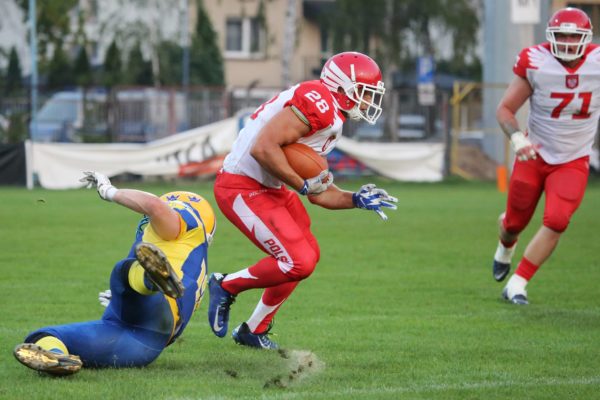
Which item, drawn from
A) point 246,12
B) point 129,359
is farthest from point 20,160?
point 246,12

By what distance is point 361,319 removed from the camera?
7.45m

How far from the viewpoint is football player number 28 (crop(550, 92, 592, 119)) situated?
26.7ft

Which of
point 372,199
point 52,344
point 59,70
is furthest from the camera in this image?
point 59,70

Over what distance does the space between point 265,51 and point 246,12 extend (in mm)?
3211

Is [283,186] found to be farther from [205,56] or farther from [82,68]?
[205,56]

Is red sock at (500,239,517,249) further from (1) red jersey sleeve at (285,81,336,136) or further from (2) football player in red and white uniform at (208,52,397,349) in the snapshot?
(1) red jersey sleeve at (285,81,336,136)

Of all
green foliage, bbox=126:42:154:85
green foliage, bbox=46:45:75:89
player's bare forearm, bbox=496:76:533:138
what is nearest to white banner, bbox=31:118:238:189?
green foliage, bbox=46:45:75:89

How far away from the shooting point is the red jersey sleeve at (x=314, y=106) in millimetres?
6047

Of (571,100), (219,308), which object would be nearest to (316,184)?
(219,308)

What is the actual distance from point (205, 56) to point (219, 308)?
31611 millimetres

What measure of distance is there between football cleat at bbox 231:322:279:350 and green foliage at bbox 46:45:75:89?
26943mm

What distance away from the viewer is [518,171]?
826cm

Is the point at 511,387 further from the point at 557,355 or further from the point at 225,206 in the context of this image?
the point at 225,206

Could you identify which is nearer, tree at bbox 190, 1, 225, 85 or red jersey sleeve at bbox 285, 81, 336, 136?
red jersey sleeve at bbox 285, 81, 336, 136
